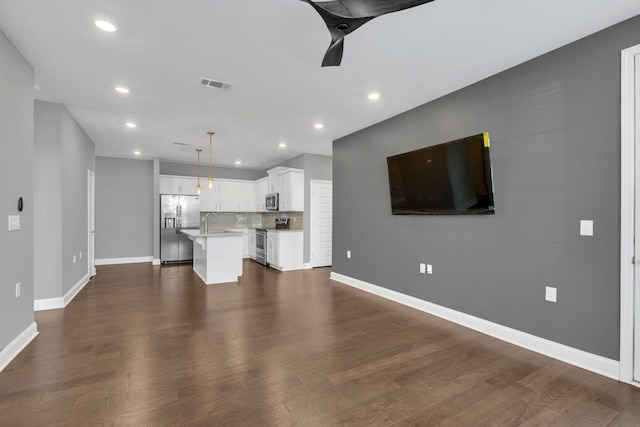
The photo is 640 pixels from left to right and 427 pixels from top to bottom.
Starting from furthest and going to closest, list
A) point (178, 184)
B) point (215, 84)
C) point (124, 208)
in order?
point (178, 184) → point (124, 208) → point (215, 84)

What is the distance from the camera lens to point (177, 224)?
7984 millimetres

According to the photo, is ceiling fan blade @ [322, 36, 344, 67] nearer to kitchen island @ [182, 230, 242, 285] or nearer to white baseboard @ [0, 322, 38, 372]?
white baseboard @ [0, 322, 38, 372]

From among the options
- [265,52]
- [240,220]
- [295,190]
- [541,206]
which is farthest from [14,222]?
[240,220]

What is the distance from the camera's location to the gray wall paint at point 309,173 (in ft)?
23.6

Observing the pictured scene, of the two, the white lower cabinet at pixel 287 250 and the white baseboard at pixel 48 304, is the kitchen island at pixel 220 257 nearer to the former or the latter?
the white lower cabinet at pixel 287 250

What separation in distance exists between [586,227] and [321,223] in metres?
5.27

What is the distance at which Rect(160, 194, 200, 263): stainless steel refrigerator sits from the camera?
7.84 m

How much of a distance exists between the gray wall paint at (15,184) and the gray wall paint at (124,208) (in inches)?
206

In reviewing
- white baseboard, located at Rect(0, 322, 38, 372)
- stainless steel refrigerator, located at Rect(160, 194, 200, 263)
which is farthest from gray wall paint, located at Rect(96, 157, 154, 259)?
white baseboard, located at Rect(0, 322, 38, 372)

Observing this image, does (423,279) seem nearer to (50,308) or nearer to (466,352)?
(466,352)

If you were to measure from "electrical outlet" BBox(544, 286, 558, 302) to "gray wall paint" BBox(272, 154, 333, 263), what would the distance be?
16.2ft

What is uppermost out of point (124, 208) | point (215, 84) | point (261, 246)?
point (215, 84)

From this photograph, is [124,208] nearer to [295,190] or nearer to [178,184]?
[178,184]

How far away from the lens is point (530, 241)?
9.74 feet
